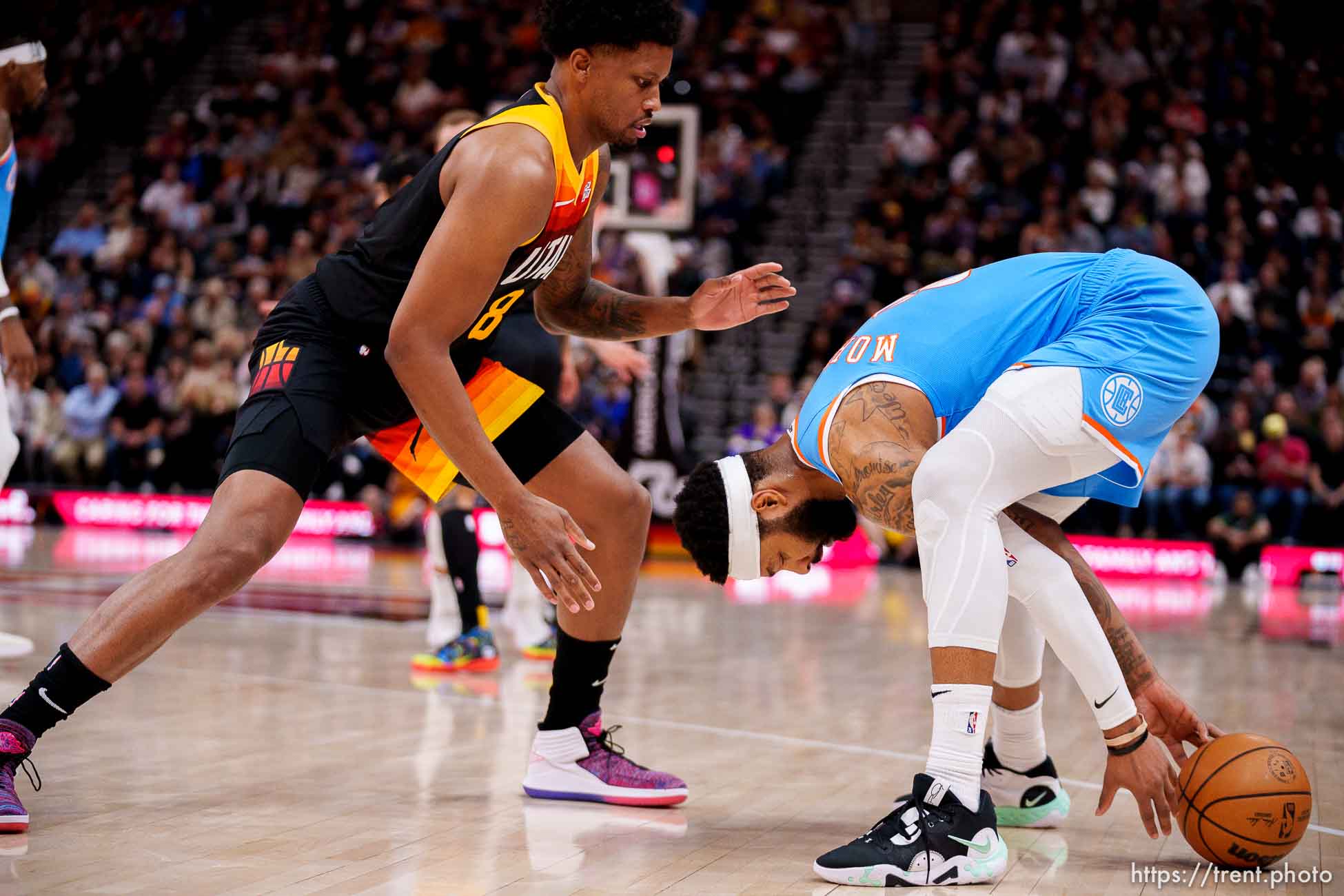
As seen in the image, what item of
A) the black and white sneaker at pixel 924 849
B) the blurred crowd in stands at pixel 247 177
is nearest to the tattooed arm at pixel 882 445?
the black and white sneaker at pixel 924 849

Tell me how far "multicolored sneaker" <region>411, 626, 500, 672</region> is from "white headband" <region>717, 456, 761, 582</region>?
8.84 feet

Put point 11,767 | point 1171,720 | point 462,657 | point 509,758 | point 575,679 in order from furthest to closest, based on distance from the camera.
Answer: point 462,657, point 509,758, point 575,679, point 1171,720, point 11,767

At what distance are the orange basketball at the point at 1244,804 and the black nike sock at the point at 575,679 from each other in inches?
57.7

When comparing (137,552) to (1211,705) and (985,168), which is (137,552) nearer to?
(1211,705)


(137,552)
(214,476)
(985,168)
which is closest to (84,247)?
(214,476)

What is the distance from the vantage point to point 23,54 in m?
4.75

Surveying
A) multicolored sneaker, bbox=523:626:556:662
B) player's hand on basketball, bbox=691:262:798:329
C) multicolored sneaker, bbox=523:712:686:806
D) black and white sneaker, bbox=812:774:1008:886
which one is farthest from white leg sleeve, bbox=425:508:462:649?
black and white sneaker, bbox=812:774:1008:886

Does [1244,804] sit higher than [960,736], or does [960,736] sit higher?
[960,736]

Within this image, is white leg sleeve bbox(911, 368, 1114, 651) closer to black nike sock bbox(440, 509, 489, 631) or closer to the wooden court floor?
the wooden court floor

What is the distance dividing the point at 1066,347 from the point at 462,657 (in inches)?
133

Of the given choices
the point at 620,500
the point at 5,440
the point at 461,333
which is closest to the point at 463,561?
the point at 5,440

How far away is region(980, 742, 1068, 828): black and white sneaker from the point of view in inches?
140

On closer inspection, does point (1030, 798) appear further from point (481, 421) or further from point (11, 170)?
point (11, 170)

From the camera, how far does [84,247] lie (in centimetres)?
1789
